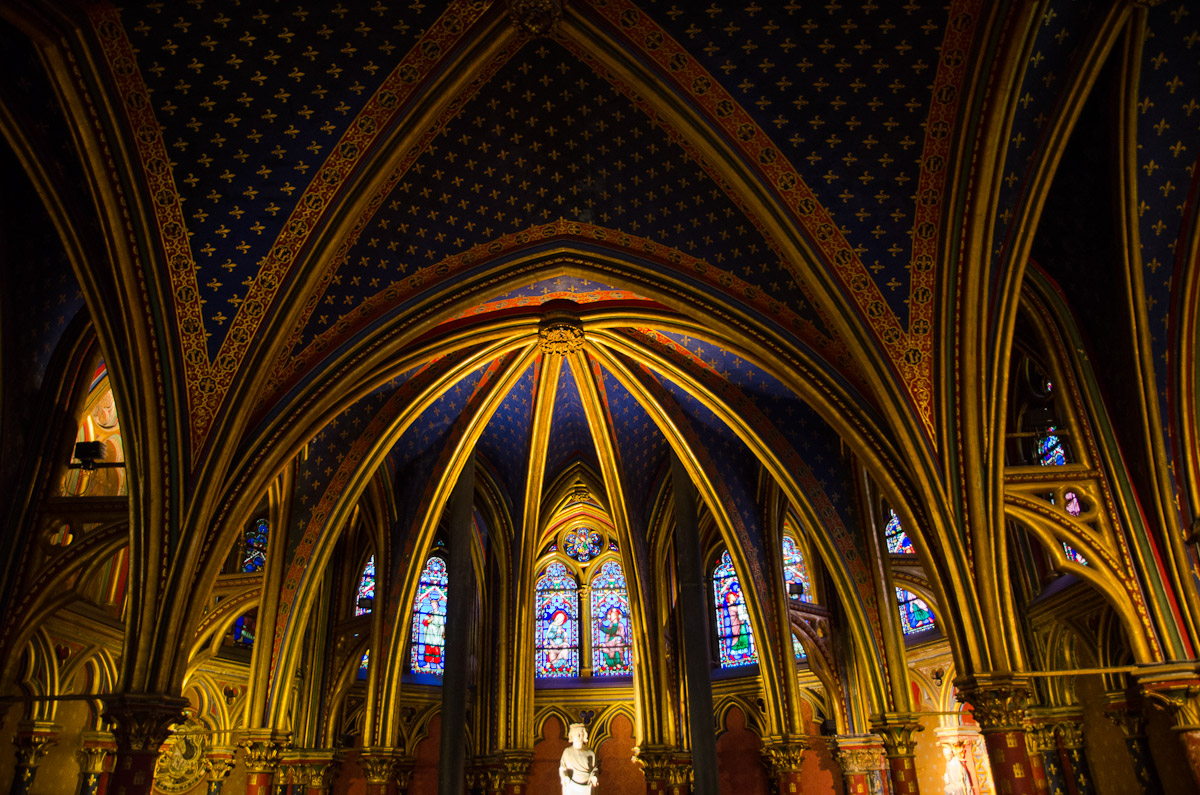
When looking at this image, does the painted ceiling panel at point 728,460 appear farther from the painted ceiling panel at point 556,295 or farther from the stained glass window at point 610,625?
the stained glass window at point 610,625

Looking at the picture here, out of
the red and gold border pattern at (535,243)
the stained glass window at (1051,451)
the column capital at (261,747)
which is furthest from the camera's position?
the column capital at (261,747)

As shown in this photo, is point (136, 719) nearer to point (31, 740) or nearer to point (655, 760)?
point (31, 740)

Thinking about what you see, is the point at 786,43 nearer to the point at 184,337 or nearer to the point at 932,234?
the point at 932,234

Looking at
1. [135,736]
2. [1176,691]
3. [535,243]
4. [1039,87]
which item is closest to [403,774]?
[135,736]

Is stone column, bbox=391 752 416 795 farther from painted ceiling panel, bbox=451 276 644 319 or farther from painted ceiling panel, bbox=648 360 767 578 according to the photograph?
painted ceiling panel, bbox=451 276 644 319

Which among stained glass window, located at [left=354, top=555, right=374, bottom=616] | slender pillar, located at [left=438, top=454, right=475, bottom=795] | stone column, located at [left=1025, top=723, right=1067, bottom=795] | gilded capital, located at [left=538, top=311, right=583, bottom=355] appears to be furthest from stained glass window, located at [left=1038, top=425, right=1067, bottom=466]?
stained glass window, located at [left=354, top=555, right=374, bottom=616]

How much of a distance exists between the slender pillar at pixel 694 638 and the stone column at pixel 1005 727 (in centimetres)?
510

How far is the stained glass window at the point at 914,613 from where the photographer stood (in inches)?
658

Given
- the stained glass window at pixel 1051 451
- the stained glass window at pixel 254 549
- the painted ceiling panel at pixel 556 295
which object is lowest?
the stained glass window at pixel 1051 451

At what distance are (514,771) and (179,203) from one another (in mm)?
11650

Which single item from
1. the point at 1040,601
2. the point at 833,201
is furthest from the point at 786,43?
the point at 1040,601

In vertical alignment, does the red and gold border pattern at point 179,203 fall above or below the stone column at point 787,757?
above

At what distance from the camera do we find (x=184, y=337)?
10.0m

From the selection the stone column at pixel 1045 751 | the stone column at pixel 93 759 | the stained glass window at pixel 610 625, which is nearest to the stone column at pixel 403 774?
the stained glass window at pixel 610 625
